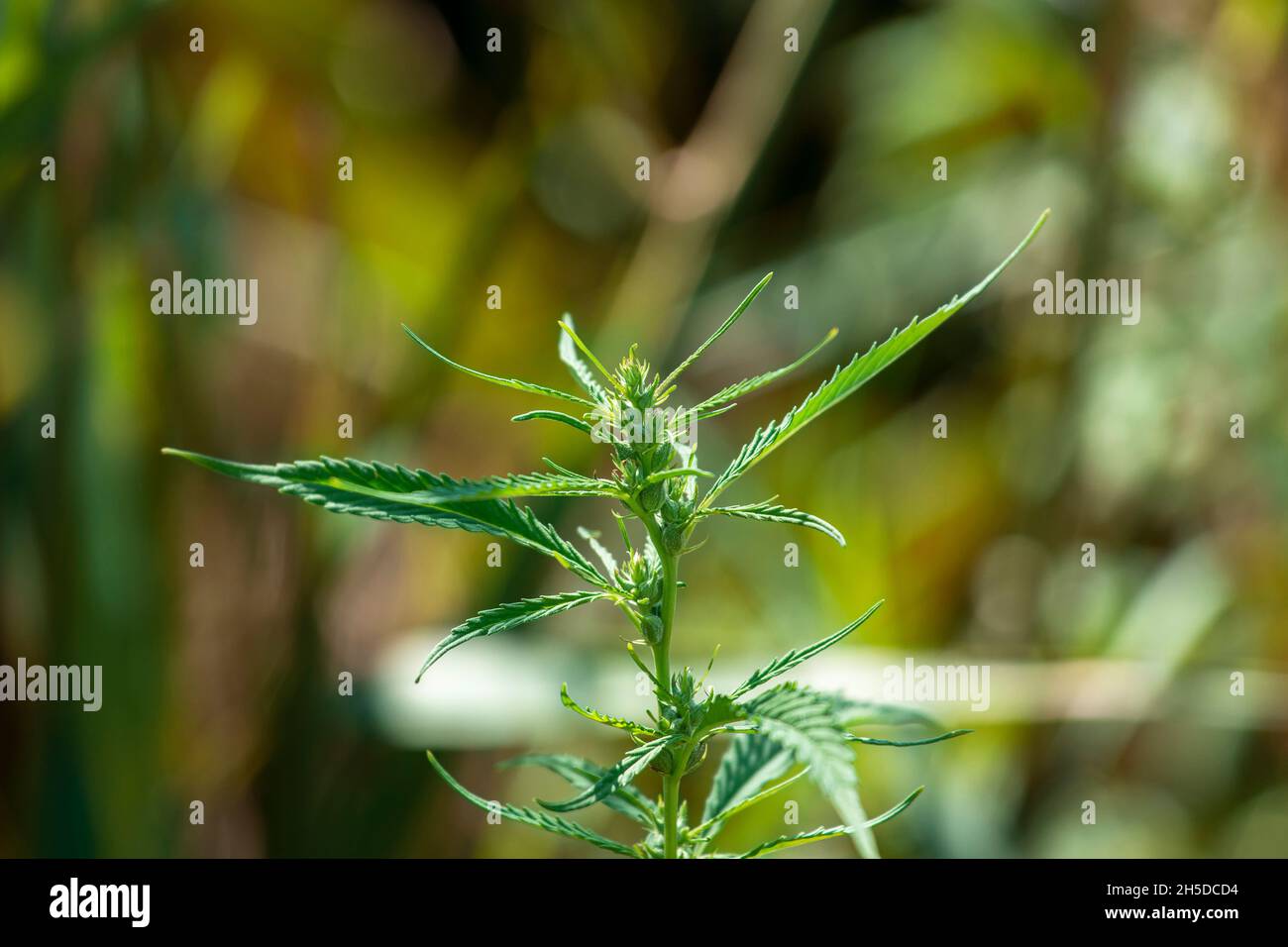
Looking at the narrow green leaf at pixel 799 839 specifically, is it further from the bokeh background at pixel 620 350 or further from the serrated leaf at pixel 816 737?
the bokeh background at pixel 620 350

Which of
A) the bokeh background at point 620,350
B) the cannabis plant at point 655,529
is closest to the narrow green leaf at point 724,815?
the cannabis plant at point 655,529

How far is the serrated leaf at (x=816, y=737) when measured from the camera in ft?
0.41

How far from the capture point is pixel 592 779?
0.63ft

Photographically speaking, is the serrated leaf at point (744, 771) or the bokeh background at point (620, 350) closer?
the serrated leaf at point (744, 771)

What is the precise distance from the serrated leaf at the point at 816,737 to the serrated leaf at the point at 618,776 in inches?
0.6

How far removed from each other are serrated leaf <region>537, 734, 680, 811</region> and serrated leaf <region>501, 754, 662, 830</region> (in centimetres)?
2

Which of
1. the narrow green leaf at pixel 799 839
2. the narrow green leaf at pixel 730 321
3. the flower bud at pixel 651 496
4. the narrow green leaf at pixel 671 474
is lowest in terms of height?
the narrow green leaf at pixel 799 839

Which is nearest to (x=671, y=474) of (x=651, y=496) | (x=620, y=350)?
(x=651, y=496)

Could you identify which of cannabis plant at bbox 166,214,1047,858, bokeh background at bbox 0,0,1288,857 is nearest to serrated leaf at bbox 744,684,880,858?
cannabis plant at bbox 166,214,1047,858

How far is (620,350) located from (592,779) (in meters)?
0.57

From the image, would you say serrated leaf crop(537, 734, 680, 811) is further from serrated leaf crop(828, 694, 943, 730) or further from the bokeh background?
the bokeh background

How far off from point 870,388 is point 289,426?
58 centimetres

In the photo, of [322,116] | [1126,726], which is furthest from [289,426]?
[1126,726]

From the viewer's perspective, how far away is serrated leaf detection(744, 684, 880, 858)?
0.41 feet
